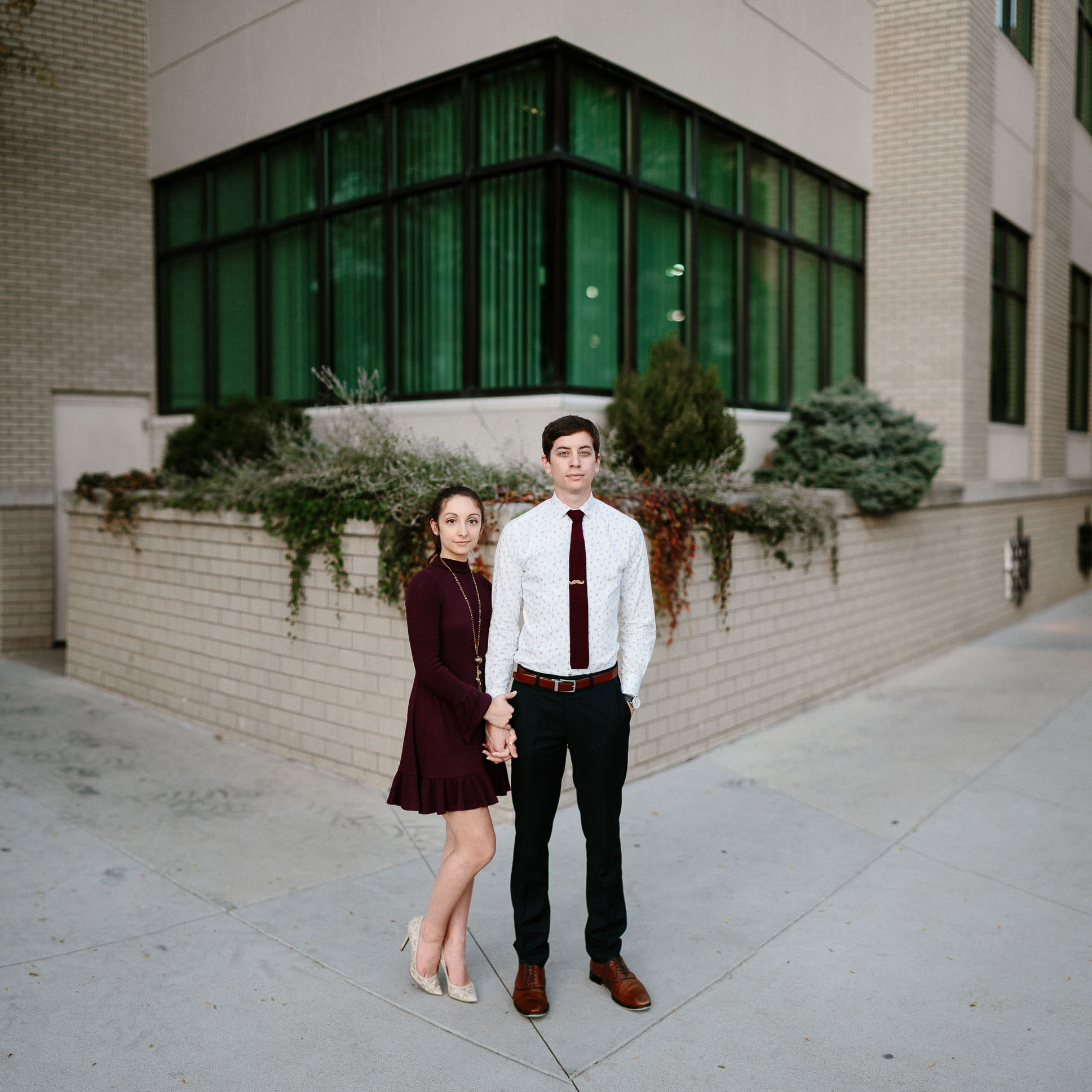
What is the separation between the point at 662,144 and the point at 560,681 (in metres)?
6.15

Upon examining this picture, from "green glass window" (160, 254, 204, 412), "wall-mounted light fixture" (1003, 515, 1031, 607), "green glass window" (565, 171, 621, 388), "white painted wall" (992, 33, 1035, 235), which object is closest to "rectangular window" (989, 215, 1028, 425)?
"white painted wall" (992, 33, 1035, 235)

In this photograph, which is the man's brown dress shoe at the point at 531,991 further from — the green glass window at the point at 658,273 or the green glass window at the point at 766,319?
the green glass window at the point at 766,319

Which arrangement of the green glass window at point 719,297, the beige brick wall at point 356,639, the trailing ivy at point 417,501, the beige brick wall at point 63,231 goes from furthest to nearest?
the beige brick wall at point 63,231 < the green glass window at point 719,297 < the beige brick wall at point 356,639 < the trailing ivy at point 417,501

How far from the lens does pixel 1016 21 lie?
1367cm

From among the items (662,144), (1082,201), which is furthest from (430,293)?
(1082,201)

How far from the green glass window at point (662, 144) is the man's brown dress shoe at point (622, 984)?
6264 millimetres

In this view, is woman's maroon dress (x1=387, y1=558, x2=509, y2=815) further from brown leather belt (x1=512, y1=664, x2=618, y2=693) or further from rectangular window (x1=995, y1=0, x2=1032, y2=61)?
rectangular window (x1=995, y1=0, x2=1032, y2=61)

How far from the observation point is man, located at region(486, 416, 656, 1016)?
371cm

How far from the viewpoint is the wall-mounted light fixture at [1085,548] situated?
55.5ft

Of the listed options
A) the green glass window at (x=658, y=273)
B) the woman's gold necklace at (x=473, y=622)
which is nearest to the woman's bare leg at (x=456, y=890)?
the woman's gold necklace at (x=473, y=622)

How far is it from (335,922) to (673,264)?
617cm

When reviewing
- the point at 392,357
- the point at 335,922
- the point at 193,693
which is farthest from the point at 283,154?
the point at 335,922

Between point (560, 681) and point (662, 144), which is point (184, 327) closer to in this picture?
point (662, 144)

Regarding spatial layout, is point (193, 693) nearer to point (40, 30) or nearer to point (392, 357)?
point (392, 357)
